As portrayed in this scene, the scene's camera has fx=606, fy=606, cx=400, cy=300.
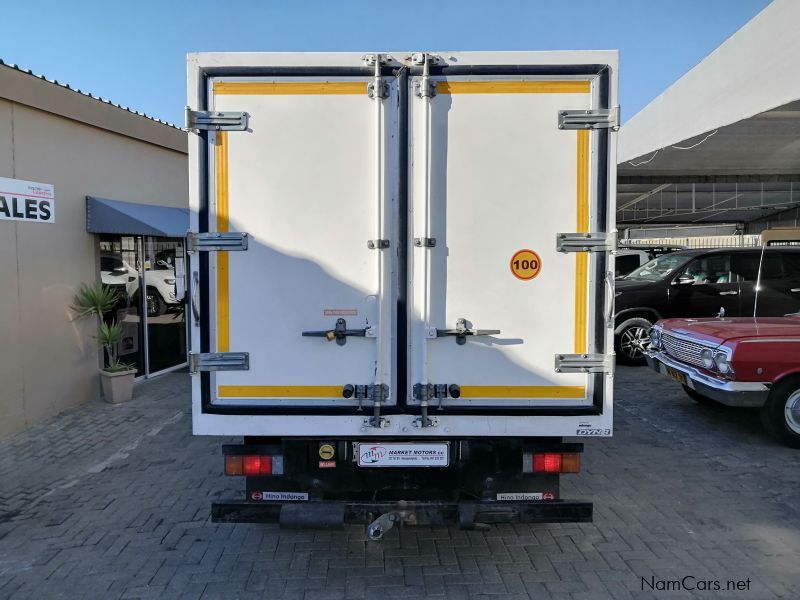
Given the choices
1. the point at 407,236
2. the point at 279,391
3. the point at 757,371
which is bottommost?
the point at 757,371

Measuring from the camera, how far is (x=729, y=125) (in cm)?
1008

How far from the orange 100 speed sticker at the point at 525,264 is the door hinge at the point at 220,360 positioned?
1.57m

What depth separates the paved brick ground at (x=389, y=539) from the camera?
11.7 ft

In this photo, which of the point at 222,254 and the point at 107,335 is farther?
the point at 107,335

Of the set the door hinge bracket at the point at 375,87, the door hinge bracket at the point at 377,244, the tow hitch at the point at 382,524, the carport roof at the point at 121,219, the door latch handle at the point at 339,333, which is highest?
the door hinge bracket at the point at 375,87

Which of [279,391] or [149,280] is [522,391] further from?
[149,280]

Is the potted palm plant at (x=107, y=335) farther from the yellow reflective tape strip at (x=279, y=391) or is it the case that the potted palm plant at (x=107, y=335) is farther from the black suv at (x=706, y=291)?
the black suv at (x=706, y=291)

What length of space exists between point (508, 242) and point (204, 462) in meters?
3.80

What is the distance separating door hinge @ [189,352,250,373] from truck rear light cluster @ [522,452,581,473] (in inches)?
67.4

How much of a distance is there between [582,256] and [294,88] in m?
1.82

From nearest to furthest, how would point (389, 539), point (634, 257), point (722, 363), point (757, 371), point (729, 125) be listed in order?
point (389, 539) → point (757, 371) → point (722, 363) → point (729, 125) → point (634, 257)

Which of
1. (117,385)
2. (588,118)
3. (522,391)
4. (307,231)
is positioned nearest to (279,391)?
(307,231)

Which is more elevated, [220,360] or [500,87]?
[500,87]

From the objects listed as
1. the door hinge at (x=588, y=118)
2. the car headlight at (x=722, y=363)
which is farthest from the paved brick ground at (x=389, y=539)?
the door hinge at (x=588, y=118)
